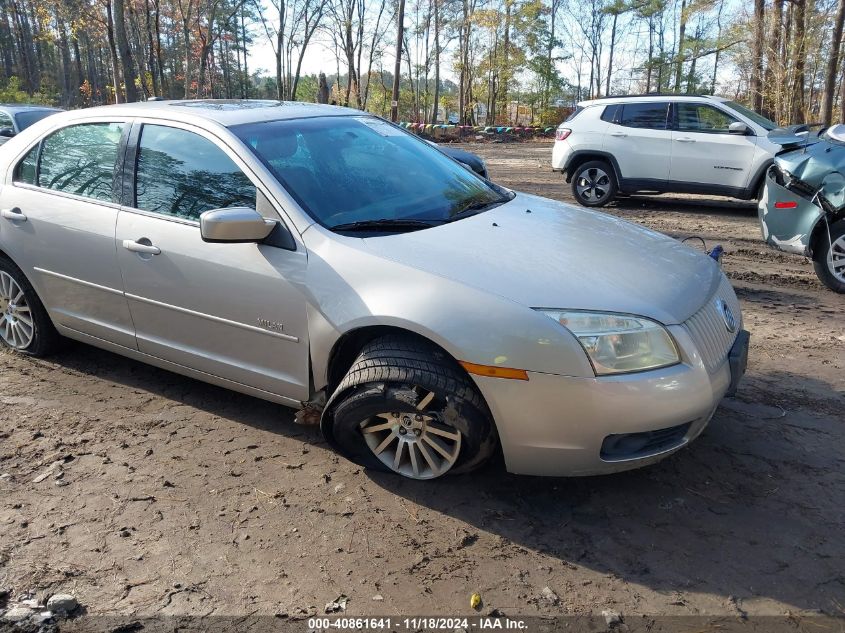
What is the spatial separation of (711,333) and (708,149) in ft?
26.2

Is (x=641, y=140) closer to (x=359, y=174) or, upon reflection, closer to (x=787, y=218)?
(x=787, y=218)

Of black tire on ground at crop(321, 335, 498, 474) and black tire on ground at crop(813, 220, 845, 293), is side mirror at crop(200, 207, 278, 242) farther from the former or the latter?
black tire on ground at crop(813, 220, 845, 293)

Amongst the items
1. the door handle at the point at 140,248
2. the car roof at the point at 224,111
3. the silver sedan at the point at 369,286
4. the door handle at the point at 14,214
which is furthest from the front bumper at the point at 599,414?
the door handle at the point at 14,214

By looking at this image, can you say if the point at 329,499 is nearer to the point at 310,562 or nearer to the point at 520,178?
the point at 310,562

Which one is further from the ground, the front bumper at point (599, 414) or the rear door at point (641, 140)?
the rear door at point (641, 140)

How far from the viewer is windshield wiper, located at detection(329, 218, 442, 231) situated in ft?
10.3

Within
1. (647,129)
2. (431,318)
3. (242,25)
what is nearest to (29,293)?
(431,318)

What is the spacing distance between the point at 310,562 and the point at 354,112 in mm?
2764

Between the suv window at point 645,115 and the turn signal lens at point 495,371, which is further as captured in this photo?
the suv window at point 645,115

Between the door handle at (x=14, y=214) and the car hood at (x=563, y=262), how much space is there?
2445 millimetres

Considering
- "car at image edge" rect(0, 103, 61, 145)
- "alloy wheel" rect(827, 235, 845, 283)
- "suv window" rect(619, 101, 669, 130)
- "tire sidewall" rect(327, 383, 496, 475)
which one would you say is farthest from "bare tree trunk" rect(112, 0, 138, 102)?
"tire sidewall" rect(327, 383, 496, 475)

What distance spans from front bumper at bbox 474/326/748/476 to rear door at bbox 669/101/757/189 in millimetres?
8014

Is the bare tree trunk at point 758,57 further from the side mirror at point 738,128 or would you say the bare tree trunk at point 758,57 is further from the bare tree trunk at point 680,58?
the bare tree trunk at point 680,58

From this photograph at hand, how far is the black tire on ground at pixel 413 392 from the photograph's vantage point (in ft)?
9.05
